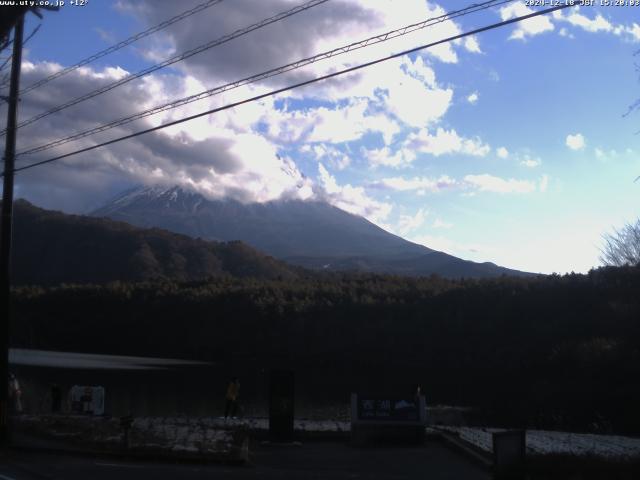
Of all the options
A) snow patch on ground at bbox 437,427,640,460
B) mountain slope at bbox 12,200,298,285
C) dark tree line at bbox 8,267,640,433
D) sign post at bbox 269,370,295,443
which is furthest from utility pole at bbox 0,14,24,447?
mountain slope at bbox 12,200,298,285

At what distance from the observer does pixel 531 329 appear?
289ft

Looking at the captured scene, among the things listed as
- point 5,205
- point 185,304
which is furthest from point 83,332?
point 5,205

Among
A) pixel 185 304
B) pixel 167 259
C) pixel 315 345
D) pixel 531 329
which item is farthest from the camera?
pixel 167 259

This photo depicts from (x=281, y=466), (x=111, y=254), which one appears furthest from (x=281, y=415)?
(x=111, y=254)

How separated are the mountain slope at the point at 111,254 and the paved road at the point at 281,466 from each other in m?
137

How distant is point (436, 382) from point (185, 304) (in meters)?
55.5

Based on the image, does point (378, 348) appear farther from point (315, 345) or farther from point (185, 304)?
point (185, 304)

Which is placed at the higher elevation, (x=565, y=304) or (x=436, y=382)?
(x=565, y=304)

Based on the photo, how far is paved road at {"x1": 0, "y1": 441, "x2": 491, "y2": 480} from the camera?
13.8 metres

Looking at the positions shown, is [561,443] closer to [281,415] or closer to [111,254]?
[281,415]

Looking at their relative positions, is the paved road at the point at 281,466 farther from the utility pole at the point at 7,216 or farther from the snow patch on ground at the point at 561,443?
the utility pole at the point at 7,216

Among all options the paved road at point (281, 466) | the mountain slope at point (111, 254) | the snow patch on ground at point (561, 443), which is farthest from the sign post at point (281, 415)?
the mountain slope at point (111, 254)

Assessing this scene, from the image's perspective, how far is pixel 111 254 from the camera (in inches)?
6535

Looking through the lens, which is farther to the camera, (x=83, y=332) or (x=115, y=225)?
(x=115, y=225)
